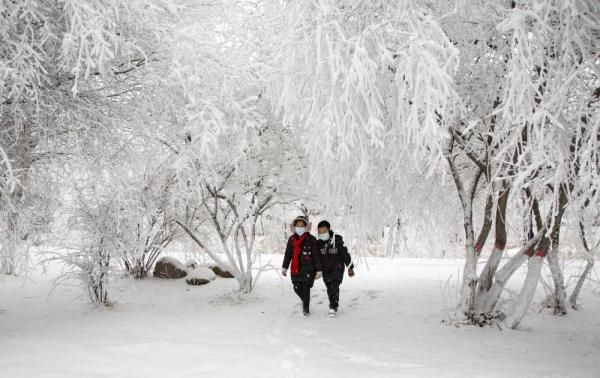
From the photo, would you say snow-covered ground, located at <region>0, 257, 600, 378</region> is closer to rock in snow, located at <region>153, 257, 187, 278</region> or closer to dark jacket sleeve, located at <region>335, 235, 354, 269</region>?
dark jacket sleeve, located at <region>335, 235, 354, 269</region>

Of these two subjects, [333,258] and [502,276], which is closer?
[502,276]

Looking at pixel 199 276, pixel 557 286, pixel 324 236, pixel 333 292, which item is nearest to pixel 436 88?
pixel 324 236

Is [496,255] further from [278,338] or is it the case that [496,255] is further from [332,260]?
[278,338]

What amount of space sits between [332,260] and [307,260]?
40 cm

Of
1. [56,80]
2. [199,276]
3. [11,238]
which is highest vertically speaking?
[56,80]

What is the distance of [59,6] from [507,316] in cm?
670

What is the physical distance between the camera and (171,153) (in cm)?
798

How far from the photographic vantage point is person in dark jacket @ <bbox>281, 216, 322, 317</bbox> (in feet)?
23.1

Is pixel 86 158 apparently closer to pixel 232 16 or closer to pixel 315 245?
pixel 315 245

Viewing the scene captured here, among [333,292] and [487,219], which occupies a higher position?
[487,219]

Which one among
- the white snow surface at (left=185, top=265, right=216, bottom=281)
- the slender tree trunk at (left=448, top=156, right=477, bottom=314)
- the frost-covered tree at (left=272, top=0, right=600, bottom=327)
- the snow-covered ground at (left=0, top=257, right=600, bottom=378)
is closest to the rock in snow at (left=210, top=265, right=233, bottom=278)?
the white snow surface at (left=185, top=265, right=216, bottom=281)

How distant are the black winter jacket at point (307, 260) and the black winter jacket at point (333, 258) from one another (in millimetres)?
117

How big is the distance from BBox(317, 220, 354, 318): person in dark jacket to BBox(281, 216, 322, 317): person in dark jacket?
5.2 inches

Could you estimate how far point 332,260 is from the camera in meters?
7.13
